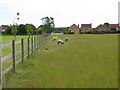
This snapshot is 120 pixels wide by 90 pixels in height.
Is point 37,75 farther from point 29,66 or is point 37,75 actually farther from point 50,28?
point 50,28

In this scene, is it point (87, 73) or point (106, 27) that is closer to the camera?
point (87, 73)

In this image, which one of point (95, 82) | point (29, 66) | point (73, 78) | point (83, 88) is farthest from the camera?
point (29, 66)

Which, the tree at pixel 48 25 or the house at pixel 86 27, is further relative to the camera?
the house at pixel 86 27

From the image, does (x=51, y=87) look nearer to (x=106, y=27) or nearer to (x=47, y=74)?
(x=47, y=74)

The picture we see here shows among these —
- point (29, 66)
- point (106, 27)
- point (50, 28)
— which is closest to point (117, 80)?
point (29, 66)

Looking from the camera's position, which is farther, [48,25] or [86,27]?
[86,27]

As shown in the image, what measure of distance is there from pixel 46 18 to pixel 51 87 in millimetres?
105718

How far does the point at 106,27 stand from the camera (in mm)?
160875

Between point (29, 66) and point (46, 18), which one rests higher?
point (46, 18)

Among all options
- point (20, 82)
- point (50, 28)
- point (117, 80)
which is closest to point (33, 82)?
point (20, 82)

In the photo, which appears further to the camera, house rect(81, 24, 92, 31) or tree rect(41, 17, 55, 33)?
house rect(81, 24, 92, 31)

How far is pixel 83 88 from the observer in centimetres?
633

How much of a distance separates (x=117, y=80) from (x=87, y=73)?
144 cm

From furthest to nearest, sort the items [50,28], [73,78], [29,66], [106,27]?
1. [106,27]
2. [50,28]
3. [29,66]
4. [73,78]
